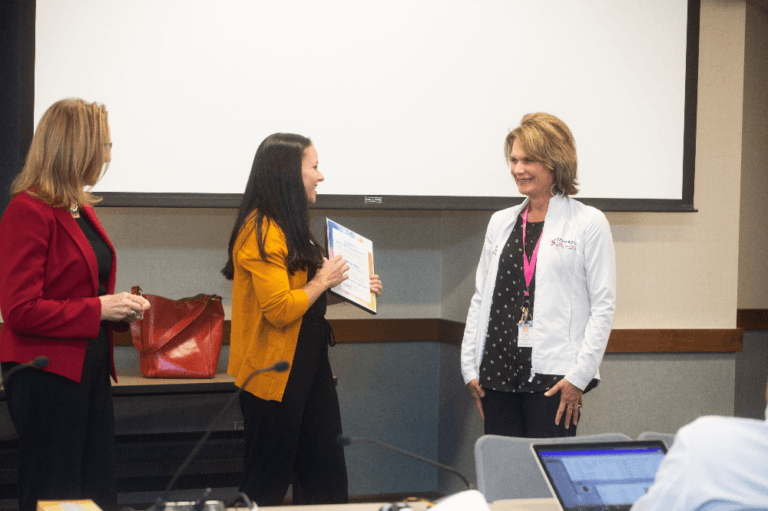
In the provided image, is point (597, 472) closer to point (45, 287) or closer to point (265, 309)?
point (265, 309)

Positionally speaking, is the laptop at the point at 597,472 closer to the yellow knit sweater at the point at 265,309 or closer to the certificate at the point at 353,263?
the yellow knit sweater at the point at 265,309

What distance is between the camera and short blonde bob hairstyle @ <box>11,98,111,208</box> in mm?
1935

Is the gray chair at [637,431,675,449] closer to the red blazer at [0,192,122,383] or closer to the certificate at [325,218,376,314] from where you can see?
the certificate at [325,218,376,314]

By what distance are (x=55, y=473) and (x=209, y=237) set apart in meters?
1.51

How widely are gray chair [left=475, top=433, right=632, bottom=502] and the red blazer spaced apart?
1.13 metres

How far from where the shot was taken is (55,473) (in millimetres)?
1919

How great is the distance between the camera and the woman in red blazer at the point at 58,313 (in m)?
1.89

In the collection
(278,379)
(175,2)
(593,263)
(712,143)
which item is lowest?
(278,379)

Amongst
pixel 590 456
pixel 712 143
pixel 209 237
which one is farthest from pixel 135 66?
pixel 712 143

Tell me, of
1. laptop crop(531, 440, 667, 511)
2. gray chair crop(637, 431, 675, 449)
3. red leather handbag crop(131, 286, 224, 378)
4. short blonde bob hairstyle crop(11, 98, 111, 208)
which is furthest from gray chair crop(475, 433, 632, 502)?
red leather handbag crop(131, 286, 224, 378)

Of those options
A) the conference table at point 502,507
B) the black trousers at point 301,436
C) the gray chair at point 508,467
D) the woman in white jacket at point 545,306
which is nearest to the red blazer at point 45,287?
the black trousers at point 301,436

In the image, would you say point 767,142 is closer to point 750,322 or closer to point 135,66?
point 750,322

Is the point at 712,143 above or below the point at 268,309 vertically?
above

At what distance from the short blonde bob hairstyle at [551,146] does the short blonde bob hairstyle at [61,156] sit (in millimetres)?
1334
